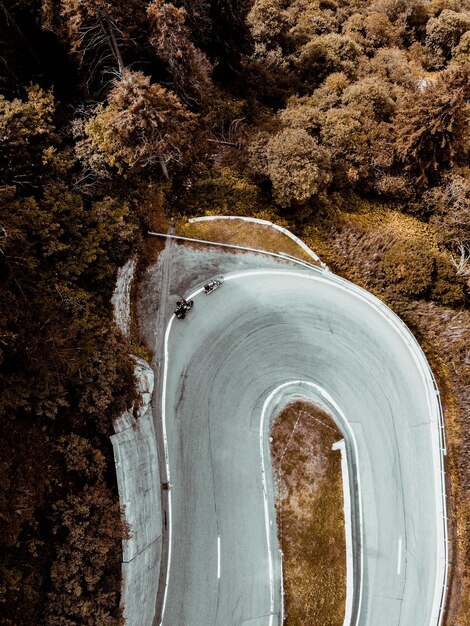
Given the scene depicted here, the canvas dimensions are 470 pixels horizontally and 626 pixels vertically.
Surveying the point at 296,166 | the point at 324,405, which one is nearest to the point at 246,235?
the point at 296,166

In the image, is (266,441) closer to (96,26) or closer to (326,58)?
(96,26)

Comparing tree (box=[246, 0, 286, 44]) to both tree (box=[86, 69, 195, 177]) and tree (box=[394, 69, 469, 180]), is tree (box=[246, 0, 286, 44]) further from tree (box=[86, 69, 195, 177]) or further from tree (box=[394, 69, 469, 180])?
tree (box=[86, 69, 195, 177])

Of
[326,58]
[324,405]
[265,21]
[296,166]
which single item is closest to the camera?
[296,166]

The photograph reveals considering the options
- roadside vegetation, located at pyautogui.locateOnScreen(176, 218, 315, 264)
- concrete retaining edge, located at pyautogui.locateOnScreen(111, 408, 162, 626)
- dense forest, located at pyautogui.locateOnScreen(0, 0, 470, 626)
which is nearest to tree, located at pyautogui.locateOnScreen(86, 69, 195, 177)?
dense forest, located at pyautogui.locateOnScreen(0, 0, 470, 626)

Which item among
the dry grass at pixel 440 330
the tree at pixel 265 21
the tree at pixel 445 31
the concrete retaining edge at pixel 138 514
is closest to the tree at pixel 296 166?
the dry grass at pixel 440 330

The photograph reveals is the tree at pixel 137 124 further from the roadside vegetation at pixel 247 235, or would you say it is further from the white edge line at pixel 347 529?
A: the white edge line at pixel 347 529

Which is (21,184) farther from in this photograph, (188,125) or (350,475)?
(350,475)
